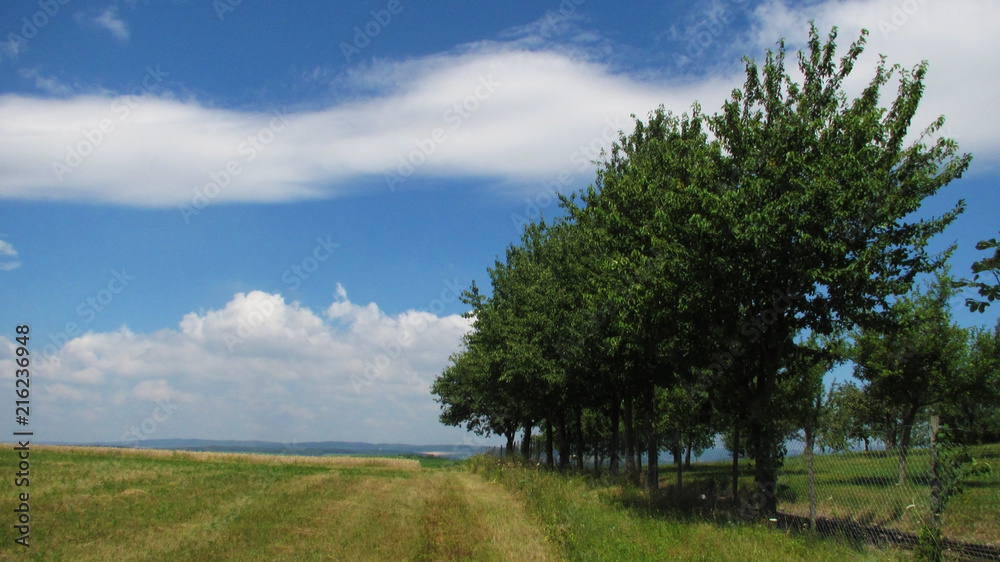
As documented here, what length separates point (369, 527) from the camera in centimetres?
1430

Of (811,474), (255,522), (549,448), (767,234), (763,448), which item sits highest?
(767,234)

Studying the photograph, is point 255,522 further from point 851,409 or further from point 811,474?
point 851,409

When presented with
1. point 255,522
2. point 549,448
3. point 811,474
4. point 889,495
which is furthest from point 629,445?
point 889,495

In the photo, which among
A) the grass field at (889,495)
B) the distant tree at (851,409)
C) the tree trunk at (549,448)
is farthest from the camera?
the tree trunk at (549,448)

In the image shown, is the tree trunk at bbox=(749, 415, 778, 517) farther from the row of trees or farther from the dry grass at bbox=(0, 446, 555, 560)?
the dry grass at bbox=(0, 446, 555, 560)

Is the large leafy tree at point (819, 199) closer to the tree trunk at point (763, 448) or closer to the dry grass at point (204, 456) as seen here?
the tree trunk at point (763, 448)

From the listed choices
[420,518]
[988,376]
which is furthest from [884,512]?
[988,376]

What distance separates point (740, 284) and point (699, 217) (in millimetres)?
1955

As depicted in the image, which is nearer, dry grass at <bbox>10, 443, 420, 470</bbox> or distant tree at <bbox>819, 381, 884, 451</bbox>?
distant tree at <bbox>819, 381, 884, 451</bbox>

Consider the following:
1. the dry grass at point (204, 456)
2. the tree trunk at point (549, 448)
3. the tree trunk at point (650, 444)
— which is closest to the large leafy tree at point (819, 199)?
the tree trunk at point (650, 444)

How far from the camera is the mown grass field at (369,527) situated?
10844 mm

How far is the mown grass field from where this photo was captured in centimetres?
1084

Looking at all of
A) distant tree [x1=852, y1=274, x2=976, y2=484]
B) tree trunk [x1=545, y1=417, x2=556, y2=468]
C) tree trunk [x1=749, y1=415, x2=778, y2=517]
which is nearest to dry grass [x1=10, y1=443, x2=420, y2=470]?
tree trunk [x1=545, y1=417, x2=556, y2=468]

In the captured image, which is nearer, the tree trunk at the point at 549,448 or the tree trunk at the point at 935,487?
the tree trunk at the point at 935,487
